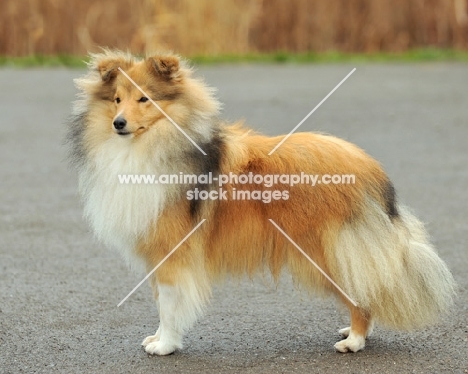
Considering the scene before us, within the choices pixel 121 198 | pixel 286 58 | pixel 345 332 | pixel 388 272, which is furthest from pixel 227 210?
pixel 286 58

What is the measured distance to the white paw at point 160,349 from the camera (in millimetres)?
5156

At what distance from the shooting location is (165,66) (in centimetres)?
507

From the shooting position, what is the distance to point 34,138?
41.1 feet

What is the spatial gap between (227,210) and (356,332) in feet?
3.43

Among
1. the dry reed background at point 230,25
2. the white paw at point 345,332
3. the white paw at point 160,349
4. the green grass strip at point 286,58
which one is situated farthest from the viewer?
the dry reed background at point 230,25

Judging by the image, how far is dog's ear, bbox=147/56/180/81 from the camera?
199 inches

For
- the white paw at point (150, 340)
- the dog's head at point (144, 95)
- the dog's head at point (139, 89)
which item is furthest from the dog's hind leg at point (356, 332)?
the dog's head at point (139, 89)

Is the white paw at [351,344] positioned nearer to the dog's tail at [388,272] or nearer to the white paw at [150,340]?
the dog's tail at [388,272]

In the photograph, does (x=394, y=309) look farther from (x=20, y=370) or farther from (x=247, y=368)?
(x=20, y=370)

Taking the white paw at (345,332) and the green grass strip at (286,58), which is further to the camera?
the green grass strip at (286,58)

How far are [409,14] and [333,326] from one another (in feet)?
50.0

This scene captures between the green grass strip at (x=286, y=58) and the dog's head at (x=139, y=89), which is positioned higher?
the dog's head at (x=139, y=89)

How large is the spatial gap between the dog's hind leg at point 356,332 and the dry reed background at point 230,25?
14.1m

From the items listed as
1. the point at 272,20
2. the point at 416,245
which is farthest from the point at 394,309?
the point at 272,20
